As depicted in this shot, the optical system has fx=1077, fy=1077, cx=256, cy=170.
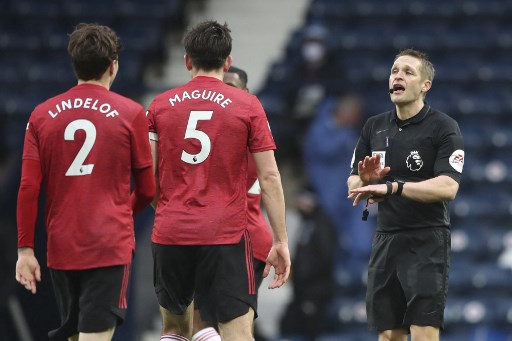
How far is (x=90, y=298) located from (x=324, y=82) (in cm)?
776

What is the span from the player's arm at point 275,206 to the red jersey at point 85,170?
0.66m

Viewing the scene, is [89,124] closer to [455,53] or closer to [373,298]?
[373,298]

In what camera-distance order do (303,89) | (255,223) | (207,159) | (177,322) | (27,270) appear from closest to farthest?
(27,270)
(207,159)
(177,322)
(255,223)
(303,89)

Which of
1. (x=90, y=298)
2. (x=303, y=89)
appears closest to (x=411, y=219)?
(x=90, y=298)

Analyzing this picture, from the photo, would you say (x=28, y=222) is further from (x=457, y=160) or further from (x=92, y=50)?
(x=457, y=160)

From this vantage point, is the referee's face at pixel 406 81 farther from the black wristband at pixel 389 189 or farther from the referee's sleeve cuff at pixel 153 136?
the referee's sleeve cuff at pixel 153 136

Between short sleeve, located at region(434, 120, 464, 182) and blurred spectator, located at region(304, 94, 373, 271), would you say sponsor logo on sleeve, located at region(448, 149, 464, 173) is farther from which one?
blurred spectator, located at region(304, 94, 373, 271)

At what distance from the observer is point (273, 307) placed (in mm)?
11523

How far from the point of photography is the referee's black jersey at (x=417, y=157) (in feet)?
19.2

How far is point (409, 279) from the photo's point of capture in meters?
5.90

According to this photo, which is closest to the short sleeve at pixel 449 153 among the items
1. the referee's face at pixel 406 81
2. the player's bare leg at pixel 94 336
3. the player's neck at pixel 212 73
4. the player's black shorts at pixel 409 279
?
the referee's face at pixel 406 81

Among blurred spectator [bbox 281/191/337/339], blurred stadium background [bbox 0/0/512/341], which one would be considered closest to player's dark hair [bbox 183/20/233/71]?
blurred stadium background [bbox 0/0/512/341]

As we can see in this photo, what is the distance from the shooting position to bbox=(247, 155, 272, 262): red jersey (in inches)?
247

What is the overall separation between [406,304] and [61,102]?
2244 mm
